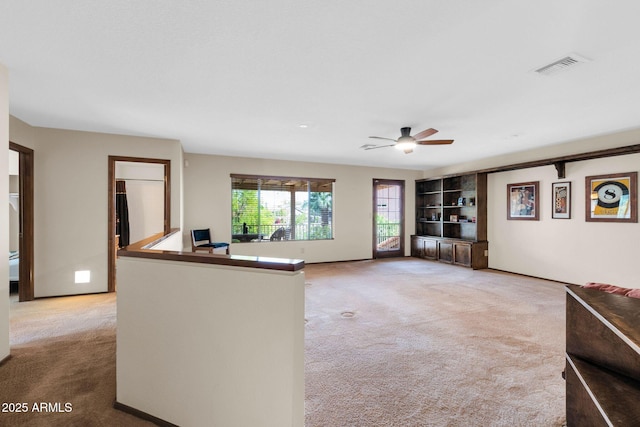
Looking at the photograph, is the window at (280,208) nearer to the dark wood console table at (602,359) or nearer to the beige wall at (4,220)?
the beige wall at (4,220)

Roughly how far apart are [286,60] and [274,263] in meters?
1.74

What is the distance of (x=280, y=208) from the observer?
23.5 ft

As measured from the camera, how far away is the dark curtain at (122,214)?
6777 millimetres

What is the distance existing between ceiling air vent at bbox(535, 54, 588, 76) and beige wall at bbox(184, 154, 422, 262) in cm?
520

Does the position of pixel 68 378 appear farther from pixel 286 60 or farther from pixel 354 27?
pixel 354 27

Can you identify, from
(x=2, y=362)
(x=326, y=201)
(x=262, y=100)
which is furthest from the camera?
(x=326, y=201)

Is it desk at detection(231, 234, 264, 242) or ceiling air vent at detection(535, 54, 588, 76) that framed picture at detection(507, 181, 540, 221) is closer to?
ceiling air vent at detection(535, 54, 588, 76)

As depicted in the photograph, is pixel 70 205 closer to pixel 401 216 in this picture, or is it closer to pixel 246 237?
pixel 246 237

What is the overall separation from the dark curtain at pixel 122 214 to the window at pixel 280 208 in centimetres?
240

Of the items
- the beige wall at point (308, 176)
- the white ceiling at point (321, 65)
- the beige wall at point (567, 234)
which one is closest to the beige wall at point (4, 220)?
the white ceiling at point (321, 65)

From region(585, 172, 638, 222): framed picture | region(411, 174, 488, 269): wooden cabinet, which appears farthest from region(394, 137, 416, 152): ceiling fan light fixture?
region(411, 174, 488, 269): wooden cabinet

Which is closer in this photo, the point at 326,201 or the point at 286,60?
the point at 286,60

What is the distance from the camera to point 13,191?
5715 millimetres

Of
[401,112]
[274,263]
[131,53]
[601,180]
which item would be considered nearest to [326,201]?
[401,112]
